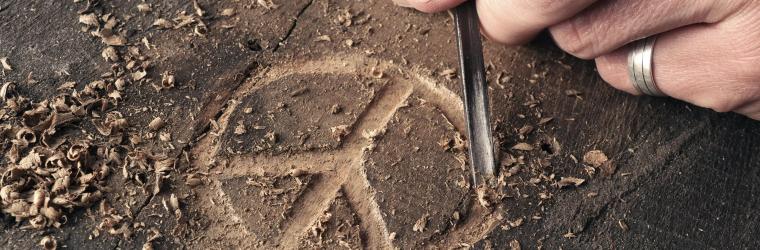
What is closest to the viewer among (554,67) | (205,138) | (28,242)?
(28,242)

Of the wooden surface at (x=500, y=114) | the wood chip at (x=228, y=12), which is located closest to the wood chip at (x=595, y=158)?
the wooden surface at (x=500, y=114)

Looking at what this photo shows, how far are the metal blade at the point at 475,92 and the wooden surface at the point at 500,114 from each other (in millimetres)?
45

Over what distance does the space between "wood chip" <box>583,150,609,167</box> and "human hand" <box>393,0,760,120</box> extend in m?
0.16

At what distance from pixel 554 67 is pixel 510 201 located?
324mm

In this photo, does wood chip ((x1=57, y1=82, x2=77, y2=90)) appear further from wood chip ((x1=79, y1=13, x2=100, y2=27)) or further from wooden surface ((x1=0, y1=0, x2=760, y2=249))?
wood chip ((x1=79, y1=13, x2=100, y2=27))

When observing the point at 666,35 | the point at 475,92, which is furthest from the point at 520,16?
the point at 666,35

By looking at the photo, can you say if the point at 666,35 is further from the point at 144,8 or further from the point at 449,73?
the point at 144,8

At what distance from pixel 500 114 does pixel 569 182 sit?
0.63ft

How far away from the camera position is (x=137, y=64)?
154 centimetres

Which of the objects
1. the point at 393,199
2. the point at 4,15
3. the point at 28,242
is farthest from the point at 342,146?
the point at 4,15

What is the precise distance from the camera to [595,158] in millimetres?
1514

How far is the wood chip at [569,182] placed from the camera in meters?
1.49

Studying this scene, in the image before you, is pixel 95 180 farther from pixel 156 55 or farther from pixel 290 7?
pixel 290 7

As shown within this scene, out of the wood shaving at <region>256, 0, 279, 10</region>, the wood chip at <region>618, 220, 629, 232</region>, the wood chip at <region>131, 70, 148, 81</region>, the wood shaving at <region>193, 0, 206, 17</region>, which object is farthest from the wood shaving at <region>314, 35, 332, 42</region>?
the wood chip at <region>618, 220, 629, 232</region>
